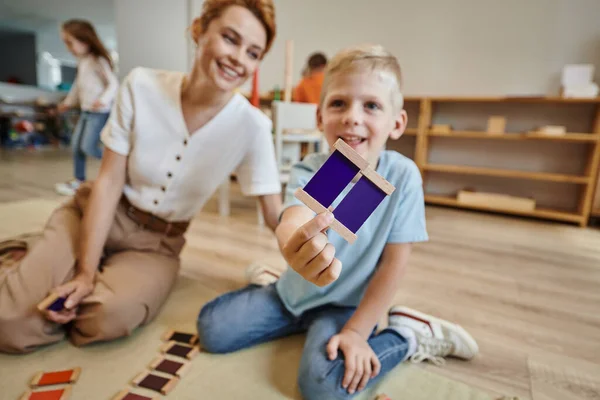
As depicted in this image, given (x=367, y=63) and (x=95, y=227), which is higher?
(x=367, y=63)

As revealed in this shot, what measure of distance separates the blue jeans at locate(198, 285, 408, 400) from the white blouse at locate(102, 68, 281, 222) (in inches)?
12.4

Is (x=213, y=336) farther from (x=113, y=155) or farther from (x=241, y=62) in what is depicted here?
(x=241, y=62)

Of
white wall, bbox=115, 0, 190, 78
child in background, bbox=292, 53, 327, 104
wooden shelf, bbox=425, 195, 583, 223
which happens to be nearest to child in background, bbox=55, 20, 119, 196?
child in background, bbox=292, 53, 327, 104

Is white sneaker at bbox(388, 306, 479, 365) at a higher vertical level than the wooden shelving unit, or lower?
lower

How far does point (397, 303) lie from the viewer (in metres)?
1.13

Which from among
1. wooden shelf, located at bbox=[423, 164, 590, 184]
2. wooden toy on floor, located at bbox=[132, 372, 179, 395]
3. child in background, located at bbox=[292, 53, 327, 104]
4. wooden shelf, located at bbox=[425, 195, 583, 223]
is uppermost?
child in background, located at bbox=[292, 53, 327, 104]

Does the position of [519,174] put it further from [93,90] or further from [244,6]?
[93,90]

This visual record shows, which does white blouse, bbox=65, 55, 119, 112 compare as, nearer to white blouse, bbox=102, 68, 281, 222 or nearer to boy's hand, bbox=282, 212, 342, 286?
white blouse, bbox=102, 68, 281, 222

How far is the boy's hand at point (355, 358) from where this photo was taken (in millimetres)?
685

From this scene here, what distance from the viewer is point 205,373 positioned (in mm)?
773

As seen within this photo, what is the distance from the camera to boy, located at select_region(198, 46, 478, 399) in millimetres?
675

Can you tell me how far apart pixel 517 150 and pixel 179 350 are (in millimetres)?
2720

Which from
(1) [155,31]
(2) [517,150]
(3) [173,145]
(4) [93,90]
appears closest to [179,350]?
(3) [173,145]

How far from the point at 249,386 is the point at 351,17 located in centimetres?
307
